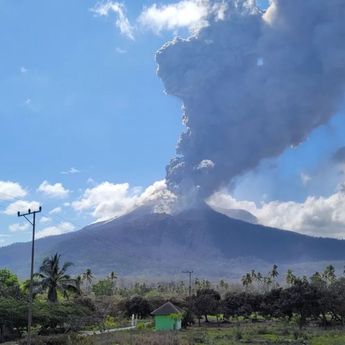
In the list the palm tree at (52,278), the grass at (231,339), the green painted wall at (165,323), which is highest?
the palm tree at (52,278)

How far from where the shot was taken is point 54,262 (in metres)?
75.6

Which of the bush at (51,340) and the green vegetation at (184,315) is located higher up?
the green vegetation at (184,315)

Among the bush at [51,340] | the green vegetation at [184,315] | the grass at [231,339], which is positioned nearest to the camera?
the grass at [231,339]

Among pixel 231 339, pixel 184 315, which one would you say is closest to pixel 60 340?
pixel 231 339

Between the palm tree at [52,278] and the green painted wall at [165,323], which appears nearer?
the green painted wall at [165,323]

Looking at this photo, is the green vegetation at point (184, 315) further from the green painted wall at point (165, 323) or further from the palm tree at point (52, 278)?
the green painted wall at point (165, 323)

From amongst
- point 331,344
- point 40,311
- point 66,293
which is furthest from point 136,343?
point 66,293

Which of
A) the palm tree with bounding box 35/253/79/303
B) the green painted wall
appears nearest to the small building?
the green painted wall

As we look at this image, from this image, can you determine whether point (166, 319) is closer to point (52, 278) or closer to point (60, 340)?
point (52, 278)

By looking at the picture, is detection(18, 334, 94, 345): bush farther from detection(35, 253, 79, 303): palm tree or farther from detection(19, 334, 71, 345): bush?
detection(35, 253, 79, 303): palm tree

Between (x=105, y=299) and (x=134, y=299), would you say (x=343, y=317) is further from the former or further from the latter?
(x=105, y=299)

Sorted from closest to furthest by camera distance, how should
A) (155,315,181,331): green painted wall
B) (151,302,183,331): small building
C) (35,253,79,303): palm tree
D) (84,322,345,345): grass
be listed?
(84,322,345,345): grass, (151,302,183,331): small building, (155,315,181,331): green painted wall, (35,253,79,303): palm tree

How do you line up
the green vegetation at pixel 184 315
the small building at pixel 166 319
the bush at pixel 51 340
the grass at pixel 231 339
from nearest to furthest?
the grass at pixel 231 339, the bush at pixel 51 340, the green vegetation at pixel 184 315, the small building at pixel 166 319

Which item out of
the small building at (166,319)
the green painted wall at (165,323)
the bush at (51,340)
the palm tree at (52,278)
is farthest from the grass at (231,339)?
the palm tree at (52,278)
